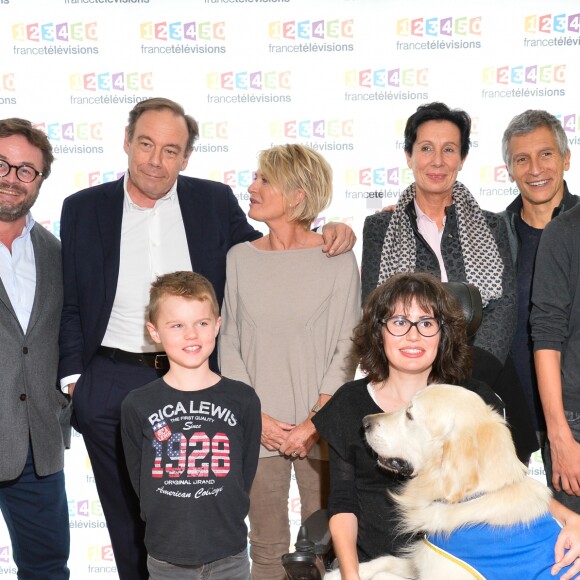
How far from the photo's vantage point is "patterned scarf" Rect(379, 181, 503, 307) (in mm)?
3094

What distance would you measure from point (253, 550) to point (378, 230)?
4.60 feet

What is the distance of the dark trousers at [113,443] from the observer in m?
3.08

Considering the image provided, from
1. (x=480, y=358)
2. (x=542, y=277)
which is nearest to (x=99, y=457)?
(x=480, y=358)

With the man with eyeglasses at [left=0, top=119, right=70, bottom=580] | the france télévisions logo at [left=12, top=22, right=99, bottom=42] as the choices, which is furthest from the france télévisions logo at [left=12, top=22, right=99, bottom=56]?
the man with eyeglasses at [left=0, top=119, right=70, bottom=580]

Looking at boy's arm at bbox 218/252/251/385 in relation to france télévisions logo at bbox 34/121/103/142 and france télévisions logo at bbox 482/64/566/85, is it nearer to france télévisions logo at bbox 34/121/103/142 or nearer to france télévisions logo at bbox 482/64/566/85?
france télévisions logo at bbox 34/121/103/142

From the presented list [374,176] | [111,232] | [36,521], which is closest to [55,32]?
[374,176]

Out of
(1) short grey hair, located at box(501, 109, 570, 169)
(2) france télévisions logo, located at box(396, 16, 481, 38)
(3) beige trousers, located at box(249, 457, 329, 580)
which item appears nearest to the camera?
(3) beige trousers, located at box(249, 457, 329, 580)

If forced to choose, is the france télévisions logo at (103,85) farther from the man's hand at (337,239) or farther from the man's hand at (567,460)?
the man's hand at (567,460)

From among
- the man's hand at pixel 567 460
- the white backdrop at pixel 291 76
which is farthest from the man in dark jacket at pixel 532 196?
the white backdrop at pixel 291 76

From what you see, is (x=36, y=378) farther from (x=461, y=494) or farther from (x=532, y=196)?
(x=532, y=196)

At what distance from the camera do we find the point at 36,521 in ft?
10.6

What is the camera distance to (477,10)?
17.1 feet

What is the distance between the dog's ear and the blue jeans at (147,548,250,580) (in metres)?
0.72

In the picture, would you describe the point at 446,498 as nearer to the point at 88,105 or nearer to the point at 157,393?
the point at 157,393
